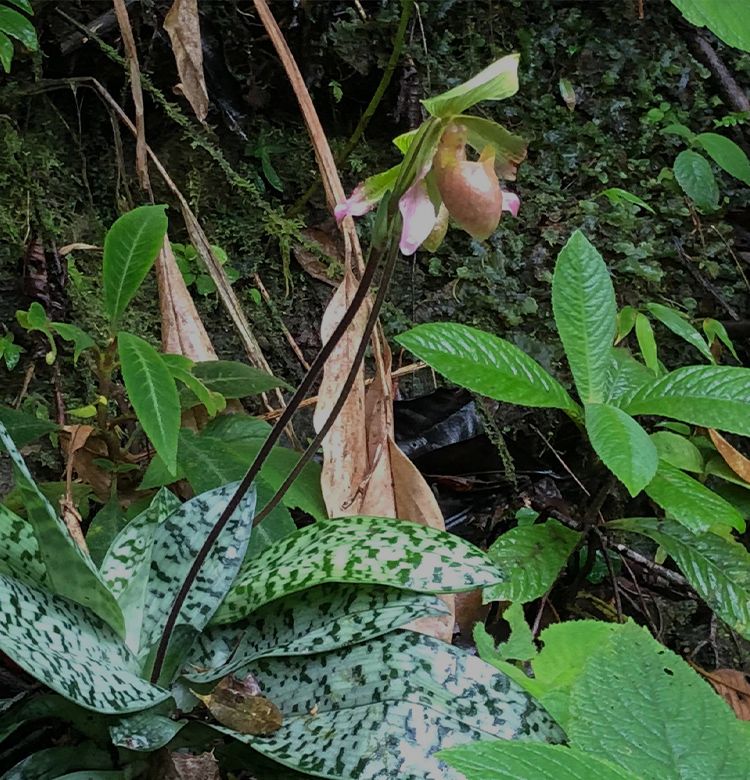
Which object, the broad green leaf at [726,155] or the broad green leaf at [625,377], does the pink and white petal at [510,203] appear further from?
the broad green leaf at [726,155]

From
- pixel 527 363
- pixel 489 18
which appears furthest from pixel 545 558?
pixel 489 18

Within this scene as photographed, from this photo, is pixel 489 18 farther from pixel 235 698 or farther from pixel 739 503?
pixel 235 698

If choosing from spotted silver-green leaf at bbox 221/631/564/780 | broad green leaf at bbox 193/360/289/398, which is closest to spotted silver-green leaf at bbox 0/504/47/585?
spotted silver-green leaf at bbox 221/631/564/780

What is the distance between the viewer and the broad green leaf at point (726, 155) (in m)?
1.63

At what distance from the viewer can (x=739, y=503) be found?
1.34m

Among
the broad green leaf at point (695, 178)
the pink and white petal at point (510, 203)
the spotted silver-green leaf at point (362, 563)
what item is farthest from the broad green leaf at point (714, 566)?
the broad green leaf at point (695, 178)

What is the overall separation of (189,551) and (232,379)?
34 centimetres

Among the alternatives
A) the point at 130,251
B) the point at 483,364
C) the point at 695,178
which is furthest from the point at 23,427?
the point at 695,178

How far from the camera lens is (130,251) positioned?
3.05ft

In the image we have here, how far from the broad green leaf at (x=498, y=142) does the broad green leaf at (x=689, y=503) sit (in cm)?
49

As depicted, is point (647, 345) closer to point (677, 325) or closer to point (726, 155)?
point (677, 325)

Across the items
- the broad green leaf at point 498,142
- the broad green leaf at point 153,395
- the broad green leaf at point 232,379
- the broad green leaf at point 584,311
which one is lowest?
the broad green leaf at point 232,379

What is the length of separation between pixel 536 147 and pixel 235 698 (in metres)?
1.51

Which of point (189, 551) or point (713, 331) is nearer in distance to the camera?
point (189, 551)
